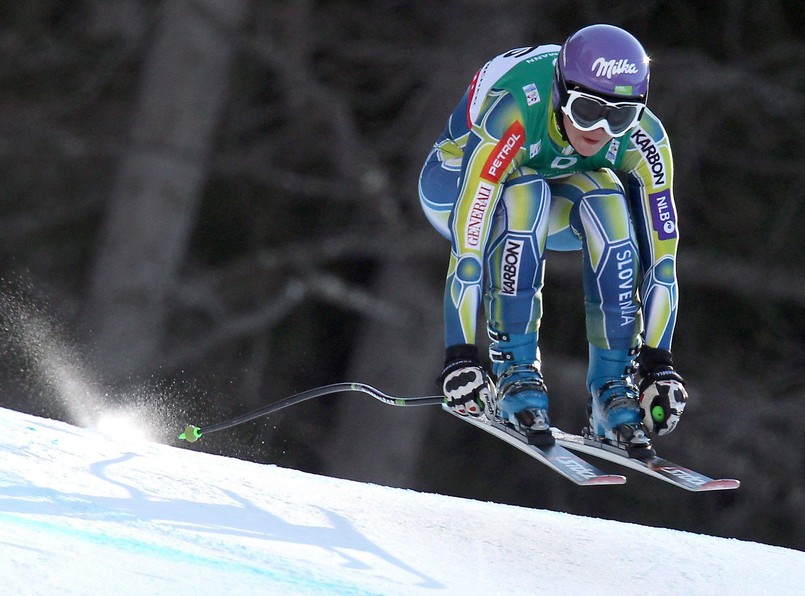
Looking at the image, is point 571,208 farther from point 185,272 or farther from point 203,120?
point 185,272

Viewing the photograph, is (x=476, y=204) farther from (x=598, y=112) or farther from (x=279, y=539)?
(x=279, y=539)

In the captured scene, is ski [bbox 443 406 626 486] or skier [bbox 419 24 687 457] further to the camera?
skier [bbox 419 24 687 457]

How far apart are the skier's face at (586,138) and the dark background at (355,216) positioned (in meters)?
6.74

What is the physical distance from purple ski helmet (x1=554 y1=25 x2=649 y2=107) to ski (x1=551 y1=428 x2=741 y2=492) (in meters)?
1.16

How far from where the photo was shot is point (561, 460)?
405cm

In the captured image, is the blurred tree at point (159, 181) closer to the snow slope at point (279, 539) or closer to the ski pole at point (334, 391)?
the ski pole at point (334, 391)

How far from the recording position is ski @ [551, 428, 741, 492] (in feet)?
12.8

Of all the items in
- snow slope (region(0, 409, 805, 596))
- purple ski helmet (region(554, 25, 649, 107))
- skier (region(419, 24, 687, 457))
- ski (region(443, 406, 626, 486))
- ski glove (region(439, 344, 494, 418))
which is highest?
purple ski helmet (region(554, 25, 649, 107))

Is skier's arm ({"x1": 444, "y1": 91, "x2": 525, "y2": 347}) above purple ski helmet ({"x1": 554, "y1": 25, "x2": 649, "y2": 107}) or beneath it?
beneath

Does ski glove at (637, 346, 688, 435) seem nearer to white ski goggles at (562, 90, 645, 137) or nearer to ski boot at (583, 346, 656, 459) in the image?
ski boot at (583, 346, 656, 459)

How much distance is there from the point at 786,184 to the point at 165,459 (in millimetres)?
9505

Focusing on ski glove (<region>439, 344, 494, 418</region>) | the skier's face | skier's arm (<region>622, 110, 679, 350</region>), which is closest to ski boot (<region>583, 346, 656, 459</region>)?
skier's arm (<region>622, 110, 679, 350</region>)

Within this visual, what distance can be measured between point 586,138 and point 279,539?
5.67 feet

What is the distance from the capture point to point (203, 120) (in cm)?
1126
